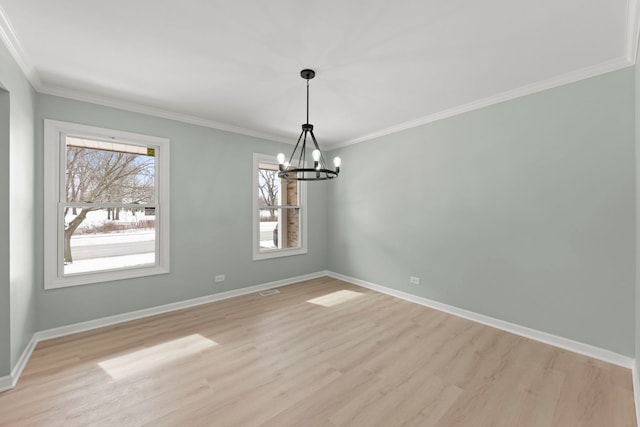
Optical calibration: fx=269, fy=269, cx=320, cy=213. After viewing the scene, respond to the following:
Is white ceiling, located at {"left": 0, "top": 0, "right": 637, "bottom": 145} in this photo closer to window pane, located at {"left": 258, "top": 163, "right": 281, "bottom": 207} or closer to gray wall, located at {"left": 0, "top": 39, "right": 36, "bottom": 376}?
gray wall, located at {"left": 0, "top": 39, "right": 36, "bottom": 376}

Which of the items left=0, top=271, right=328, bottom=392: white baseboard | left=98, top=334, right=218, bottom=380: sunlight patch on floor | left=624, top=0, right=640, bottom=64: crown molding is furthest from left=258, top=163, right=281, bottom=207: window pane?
left=624, top=0, right=640, bottom=64: crown molding

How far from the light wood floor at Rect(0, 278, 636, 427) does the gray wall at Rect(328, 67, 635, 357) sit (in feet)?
1.45

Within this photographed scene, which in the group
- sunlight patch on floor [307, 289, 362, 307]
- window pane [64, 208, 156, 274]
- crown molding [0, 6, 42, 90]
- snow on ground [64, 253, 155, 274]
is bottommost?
sunlight patch on floor [307, 289, 362, 307]

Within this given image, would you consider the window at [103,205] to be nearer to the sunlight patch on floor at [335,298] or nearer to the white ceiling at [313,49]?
the white ceiling at [313,49]

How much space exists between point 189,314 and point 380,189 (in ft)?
11.1

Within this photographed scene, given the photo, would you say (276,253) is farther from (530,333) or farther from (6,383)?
(530,333)

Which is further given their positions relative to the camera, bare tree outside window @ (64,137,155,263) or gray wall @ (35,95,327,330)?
bare tree outside window @ (64,137,155,263)

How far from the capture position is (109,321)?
321 cm

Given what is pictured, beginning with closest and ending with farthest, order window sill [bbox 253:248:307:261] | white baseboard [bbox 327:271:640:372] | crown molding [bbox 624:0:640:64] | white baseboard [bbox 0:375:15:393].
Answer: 1. crown molding [bbox 624:0:640:64]
2. white baseboard [bbox 0:375:15:393]
3. white baseboard [bbox 327:271:640:372]
4. window sill [bbox 253:248:307:261]

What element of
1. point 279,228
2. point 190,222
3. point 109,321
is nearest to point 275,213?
point 279,228

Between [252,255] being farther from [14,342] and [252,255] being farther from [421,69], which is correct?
[421,69]

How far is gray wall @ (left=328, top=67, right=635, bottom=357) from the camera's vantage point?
8.02 ft

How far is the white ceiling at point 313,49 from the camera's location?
1819 mm

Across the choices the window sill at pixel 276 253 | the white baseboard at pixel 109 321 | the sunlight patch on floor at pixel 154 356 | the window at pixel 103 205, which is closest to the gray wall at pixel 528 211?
the window sill at pixel 276 253
